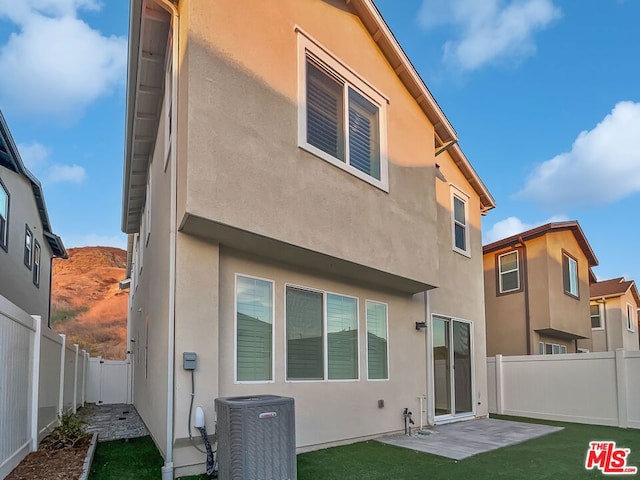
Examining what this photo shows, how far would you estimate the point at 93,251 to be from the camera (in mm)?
58375

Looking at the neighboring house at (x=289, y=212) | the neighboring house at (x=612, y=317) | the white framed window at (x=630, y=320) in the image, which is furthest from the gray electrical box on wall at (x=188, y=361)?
the white framed window at (x=630, y=320)

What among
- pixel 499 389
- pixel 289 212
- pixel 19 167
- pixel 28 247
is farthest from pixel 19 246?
pixel 499 389

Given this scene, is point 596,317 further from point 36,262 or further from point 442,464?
point 36,262

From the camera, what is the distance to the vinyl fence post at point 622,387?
11258mm

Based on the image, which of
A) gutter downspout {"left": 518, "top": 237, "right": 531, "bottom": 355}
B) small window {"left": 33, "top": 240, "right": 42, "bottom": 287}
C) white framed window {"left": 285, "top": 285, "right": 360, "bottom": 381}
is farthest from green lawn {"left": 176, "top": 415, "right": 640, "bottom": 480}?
small window {"left": 33, "top": 240, "right": 42, "bottom": 287}

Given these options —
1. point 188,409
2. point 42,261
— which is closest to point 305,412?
point 188,409

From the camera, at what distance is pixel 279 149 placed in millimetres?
6551

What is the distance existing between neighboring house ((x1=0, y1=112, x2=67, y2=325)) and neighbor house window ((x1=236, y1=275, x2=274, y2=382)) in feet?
25.8

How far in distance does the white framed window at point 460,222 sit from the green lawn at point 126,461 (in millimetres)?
8303

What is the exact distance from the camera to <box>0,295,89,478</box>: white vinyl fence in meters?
4.76

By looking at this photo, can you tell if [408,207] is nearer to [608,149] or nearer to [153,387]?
[153,387]

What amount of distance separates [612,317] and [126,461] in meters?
26.3

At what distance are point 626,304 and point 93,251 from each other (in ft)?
178

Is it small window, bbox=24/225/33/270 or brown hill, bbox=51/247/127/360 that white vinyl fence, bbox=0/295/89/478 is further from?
brown hill, bbox=51/247/127/360
